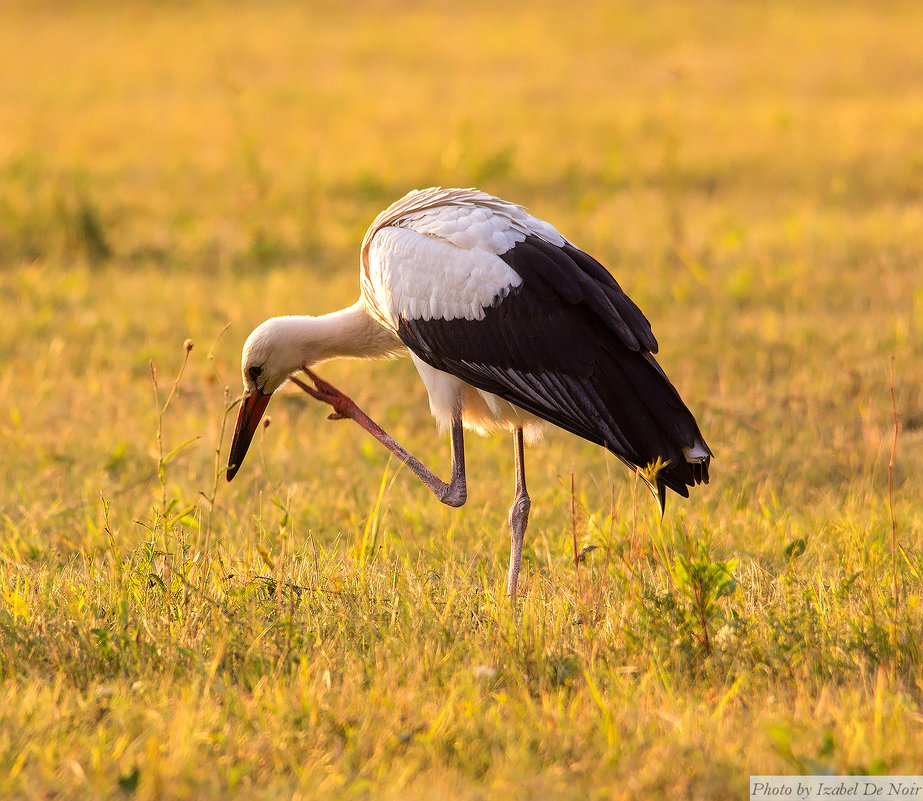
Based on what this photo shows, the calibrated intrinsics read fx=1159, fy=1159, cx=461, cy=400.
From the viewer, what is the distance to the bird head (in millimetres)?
4559

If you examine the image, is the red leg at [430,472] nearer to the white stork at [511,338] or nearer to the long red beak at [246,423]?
the white stork at [511,338]

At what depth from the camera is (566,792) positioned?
272cm

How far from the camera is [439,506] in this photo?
16.8ft

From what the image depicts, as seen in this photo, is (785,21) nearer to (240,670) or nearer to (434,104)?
(434,104)

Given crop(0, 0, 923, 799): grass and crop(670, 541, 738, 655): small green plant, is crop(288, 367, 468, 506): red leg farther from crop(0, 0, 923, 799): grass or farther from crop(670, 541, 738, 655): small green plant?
crop(670, 541, 738, 655): small green plant

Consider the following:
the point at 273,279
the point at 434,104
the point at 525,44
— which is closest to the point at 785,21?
the point at 525,44

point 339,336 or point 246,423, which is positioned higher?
point 339,336

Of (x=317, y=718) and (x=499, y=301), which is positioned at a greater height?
(x=499, y=301)

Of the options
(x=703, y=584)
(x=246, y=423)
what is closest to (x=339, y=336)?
(x=246, y=423)

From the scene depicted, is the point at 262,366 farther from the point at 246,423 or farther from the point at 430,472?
the point at 430,472

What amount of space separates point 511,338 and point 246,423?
1.22 meters

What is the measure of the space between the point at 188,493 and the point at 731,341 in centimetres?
348

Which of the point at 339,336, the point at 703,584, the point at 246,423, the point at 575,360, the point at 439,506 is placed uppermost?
the point at 339,336

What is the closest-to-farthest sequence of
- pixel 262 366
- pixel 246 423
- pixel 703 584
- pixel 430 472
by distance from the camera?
pixel 703 584, pixel 430 472, pixel 262 366, pixel 246 423
